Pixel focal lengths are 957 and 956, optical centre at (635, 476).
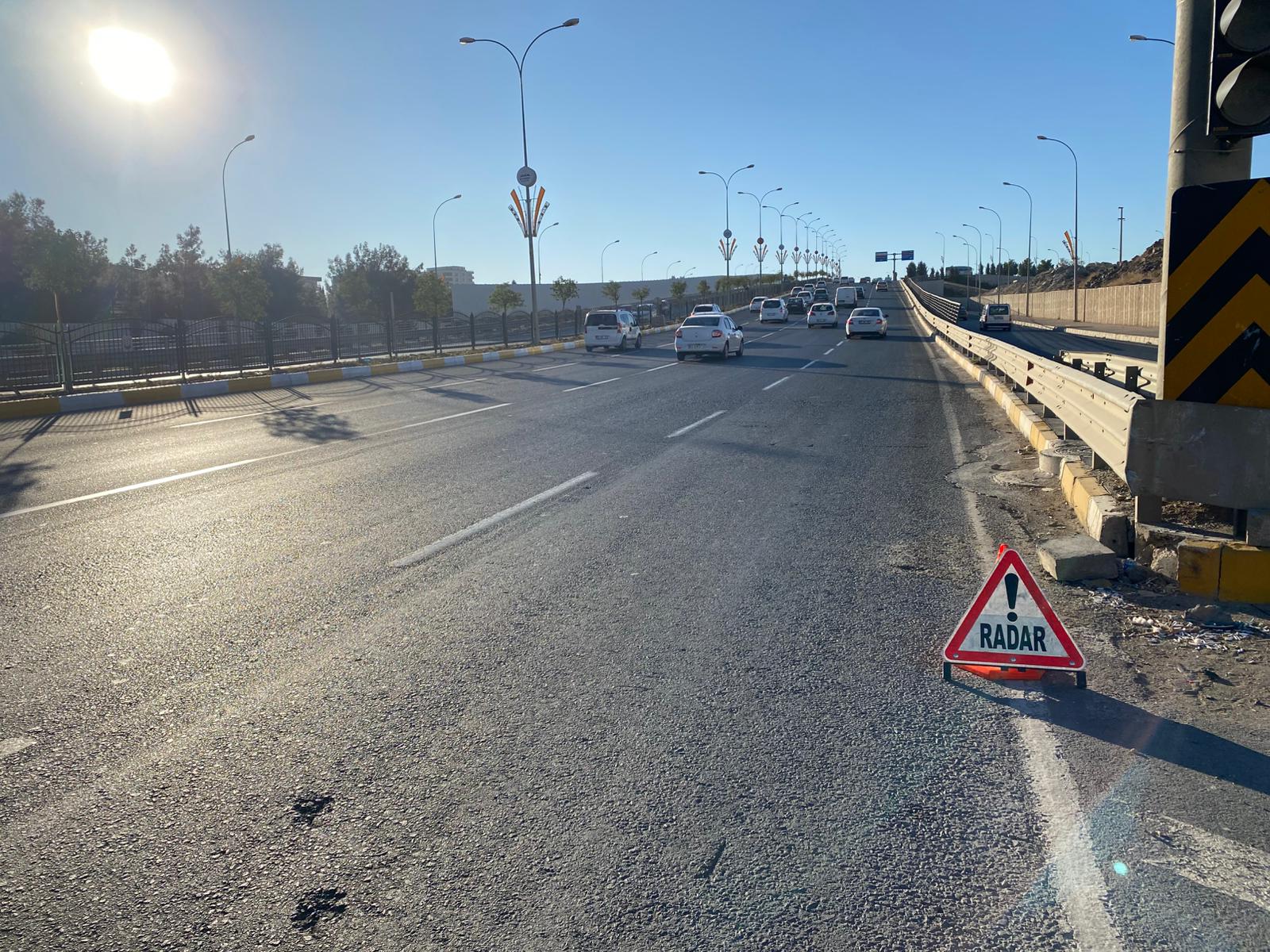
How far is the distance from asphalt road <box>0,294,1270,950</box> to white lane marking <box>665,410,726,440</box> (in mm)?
3983

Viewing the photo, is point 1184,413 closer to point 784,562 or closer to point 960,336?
point 784,562

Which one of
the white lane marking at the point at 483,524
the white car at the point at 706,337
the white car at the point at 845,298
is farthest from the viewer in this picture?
the white car at the point at 845,298

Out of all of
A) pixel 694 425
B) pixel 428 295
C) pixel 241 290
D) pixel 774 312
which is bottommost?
pixel 694 425

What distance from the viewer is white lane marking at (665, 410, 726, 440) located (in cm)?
1272

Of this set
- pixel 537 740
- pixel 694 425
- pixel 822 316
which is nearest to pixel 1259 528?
pixel 537 740

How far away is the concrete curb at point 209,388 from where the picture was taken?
59.5 ft

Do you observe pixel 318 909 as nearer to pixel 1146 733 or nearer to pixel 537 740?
pixel 537 740

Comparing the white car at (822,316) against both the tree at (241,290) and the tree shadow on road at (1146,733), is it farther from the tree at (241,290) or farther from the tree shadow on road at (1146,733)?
Answer: the tree shadow on road at (1146,733)

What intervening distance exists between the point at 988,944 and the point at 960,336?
2609 cm

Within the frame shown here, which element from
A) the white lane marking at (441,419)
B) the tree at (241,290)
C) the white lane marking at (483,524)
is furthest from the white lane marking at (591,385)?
the tree at (241,290)

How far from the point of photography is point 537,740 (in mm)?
3826

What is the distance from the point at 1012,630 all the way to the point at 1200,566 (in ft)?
6.15

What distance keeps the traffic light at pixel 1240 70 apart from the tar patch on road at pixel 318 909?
18.9 feet

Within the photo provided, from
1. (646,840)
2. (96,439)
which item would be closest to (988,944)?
(646,840)
